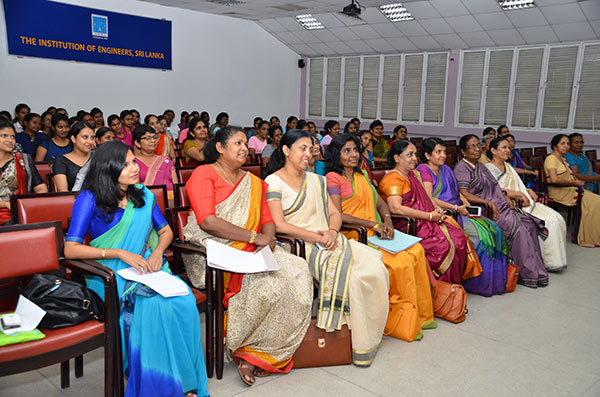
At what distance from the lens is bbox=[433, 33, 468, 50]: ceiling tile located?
Result: 30.3ft

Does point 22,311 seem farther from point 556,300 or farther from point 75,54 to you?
point 75,54

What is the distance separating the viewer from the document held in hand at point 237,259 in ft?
7.16

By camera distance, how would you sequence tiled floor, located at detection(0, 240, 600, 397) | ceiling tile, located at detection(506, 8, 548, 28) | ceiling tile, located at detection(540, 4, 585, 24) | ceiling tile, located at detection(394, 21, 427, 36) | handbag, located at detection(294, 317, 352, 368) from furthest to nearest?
ceiling tile, located at detection(394, 21, 427, 36), ceiling tile, located at detection(506, 8, 548, 28), ceiling tile, located at detection(540, 4, 585, 24), handbag, located at detection(294, 317, 352, 368), tiled floor, located at detection(0, 240, 600, 397)

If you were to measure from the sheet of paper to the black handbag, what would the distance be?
164cm

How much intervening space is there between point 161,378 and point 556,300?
2890mm

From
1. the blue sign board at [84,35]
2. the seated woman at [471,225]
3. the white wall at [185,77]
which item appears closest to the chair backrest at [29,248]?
the seated woman at [471,225]

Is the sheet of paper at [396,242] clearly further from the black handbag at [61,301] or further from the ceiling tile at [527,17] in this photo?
the ceiling tile at [527,17]

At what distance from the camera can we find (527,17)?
7.95 m

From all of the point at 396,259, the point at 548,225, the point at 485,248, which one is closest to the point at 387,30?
the point at 548,225

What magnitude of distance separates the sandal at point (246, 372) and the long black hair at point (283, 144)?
114cm

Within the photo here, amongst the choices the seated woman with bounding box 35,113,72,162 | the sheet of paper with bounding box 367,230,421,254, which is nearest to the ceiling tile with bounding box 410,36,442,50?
the seated woman with bounding box 35,113,72,162

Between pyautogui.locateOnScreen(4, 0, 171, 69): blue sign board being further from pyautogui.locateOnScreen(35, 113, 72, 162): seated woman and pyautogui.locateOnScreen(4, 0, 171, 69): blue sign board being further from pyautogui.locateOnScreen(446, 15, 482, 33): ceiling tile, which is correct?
pyautogui.locateOnScreen(446, 15, 482, 33): ceiling tile

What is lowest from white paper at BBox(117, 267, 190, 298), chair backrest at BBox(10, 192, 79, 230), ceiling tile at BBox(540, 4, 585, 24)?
white paper at BBox(117, 267, 190, 298)

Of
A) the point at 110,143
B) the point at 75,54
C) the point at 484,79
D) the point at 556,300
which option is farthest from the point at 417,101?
the point at 110,143
